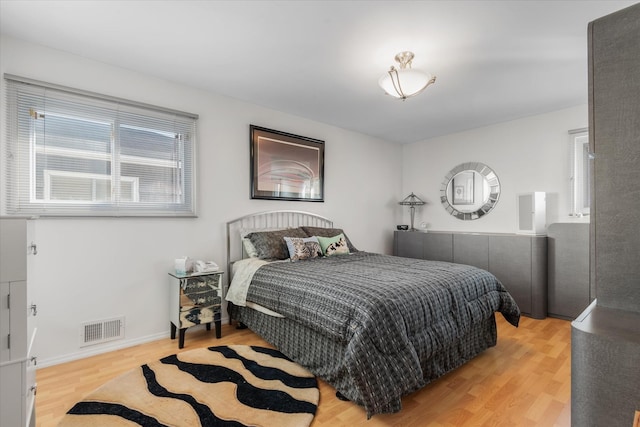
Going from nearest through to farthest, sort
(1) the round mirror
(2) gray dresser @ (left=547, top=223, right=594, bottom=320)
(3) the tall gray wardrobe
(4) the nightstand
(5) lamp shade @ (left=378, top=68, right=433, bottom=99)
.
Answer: (3) the tall gray wardrobe, (5) lamp shade @ (left=378, top=68, right=433, bottom=99), (4) the nightstand, (2) gray dresser @ (left=547, top=223, right=594, bottom=320), (1) the round mirror

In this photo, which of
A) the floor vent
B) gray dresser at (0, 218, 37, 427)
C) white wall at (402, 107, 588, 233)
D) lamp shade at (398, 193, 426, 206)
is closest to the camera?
gray dresser at (0, 218, 37, 427)

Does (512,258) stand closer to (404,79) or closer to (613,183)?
(404,79)

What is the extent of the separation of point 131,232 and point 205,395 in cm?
160

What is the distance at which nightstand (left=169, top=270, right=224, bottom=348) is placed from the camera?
2596 mm

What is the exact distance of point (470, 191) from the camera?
4.43 m

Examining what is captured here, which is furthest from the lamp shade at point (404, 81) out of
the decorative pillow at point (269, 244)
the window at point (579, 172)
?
the window at point (579, 172)

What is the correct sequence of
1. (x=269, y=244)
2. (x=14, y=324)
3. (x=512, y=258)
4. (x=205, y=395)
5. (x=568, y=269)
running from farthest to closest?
(x=512, y=258)
(x=568, y=269)
(x=269, y=244)
(x=205, y=395)
(x=14, y=324)

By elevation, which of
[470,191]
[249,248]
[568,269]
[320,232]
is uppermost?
[470,191]

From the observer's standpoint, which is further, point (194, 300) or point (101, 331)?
point (194, 300)

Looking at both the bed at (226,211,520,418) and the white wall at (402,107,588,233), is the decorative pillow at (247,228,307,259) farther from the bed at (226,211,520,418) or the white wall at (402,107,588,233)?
the white wall at (402,107,588,233)

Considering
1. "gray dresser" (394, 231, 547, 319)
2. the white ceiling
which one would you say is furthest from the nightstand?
"gray dresser" (394, 231, 547, 319)

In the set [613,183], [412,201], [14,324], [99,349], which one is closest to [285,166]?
[412,201]

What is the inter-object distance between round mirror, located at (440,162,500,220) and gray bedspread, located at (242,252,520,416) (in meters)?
2.03

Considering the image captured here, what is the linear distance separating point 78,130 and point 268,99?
1784mm
